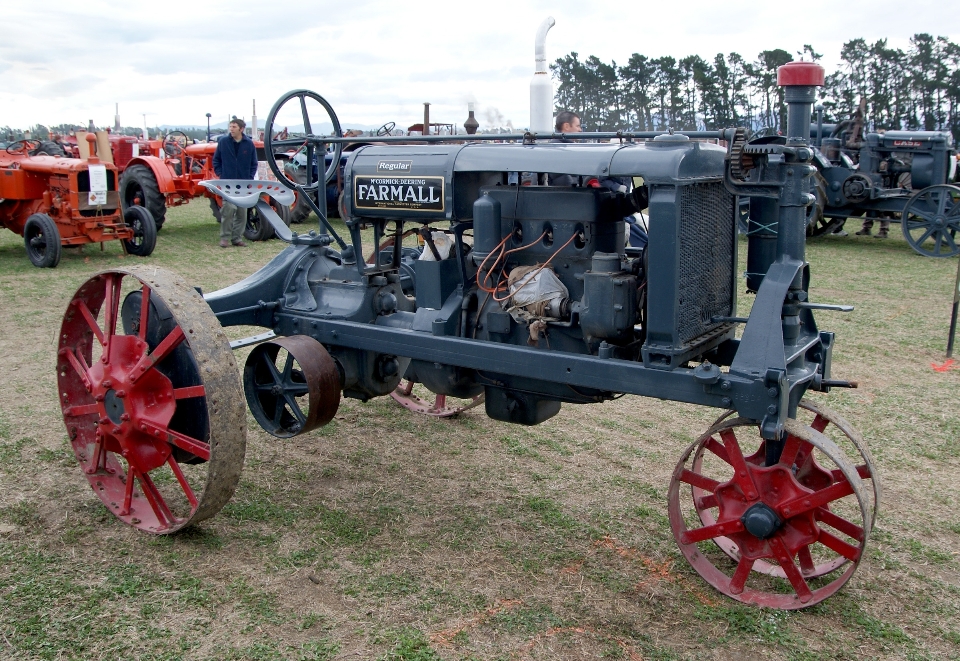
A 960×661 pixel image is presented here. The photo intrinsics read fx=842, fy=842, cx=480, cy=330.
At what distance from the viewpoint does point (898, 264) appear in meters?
10.1

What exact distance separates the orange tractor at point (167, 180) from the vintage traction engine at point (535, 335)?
768 centimetres

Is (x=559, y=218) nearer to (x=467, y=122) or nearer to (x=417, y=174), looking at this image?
(x=417, y=174)

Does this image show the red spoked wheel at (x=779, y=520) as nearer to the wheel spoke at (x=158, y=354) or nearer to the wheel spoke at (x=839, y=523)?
the wheel spoke at (x=839, y=523)

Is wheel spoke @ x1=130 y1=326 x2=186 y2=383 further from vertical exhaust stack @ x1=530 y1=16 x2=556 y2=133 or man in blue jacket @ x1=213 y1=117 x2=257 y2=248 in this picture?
man in blue jacket @ x1=213 y1=117 x2=257 y2=248

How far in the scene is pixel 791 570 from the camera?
285cm

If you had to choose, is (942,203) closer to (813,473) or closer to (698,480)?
(813,473)

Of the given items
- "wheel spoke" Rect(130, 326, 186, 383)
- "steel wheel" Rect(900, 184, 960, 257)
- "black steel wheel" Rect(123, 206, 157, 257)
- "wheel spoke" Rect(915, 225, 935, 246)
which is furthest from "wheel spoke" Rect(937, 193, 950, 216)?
"wheel spoke" Rect(130, 326, 186, 383)

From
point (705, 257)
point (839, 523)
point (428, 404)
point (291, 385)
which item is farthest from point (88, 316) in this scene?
point (839, 523)

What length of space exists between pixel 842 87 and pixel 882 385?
1392 cm

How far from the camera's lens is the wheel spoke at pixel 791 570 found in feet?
9.33

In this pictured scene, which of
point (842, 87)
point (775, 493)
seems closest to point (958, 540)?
point (775, 493)

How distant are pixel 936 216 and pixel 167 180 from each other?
10382mm

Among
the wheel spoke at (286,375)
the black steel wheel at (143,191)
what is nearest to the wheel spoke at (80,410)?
the wheel spoke at (286,375)

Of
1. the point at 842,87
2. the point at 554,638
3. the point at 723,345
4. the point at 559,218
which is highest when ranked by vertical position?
the point at 842,87
